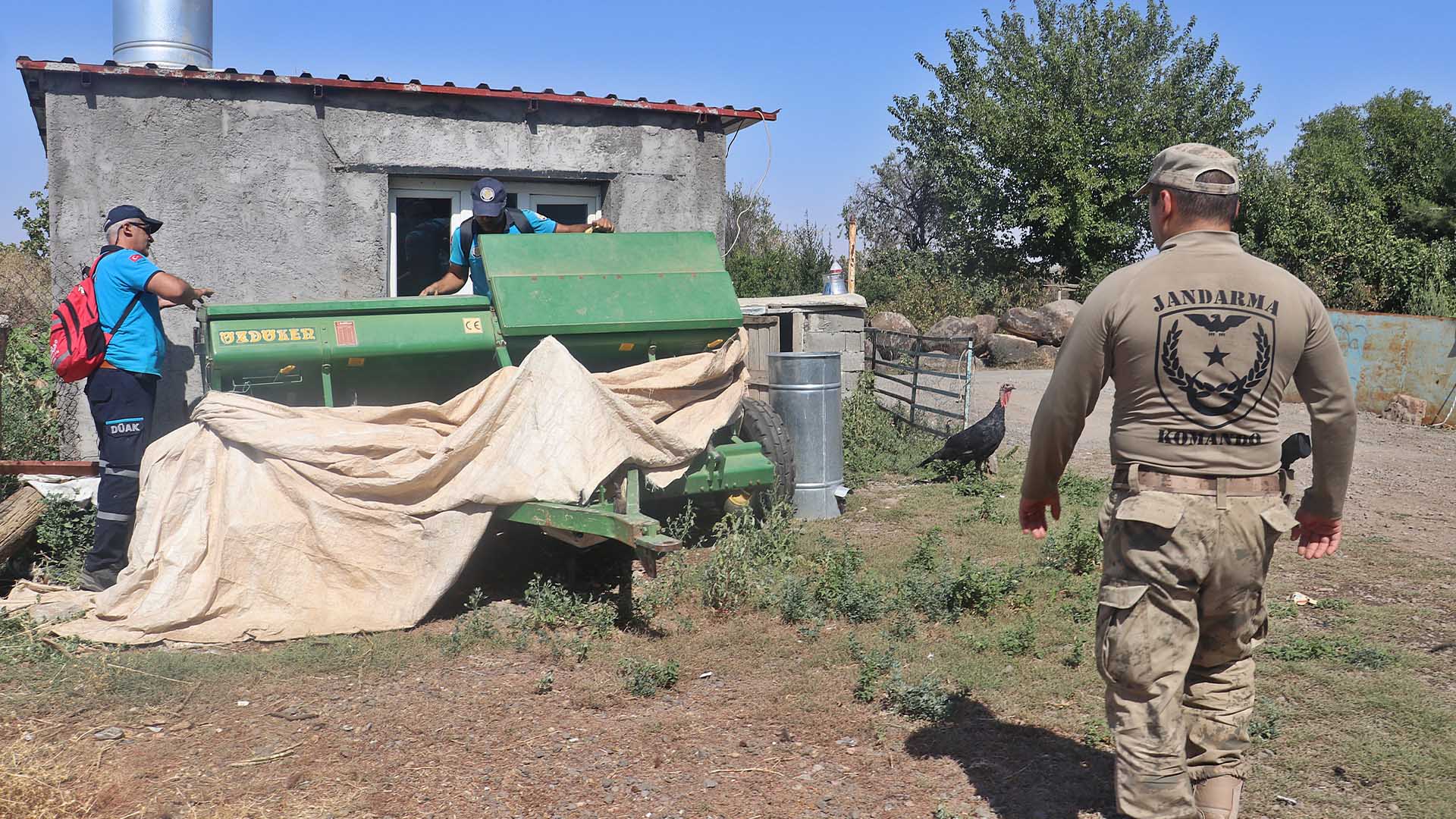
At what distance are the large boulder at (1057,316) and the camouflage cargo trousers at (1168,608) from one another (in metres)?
22.5

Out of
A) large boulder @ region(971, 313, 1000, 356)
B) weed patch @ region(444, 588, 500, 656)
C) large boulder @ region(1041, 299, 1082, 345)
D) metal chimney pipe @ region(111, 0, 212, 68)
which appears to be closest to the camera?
weed patch @ region(444, 588, 500, 656)

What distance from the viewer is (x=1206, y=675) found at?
3219 mm

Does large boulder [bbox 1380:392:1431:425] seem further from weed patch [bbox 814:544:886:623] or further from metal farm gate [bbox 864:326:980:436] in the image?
weed patch [bbox 814:544:886:623]

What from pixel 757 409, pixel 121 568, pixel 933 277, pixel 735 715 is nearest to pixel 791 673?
pixel 735 715

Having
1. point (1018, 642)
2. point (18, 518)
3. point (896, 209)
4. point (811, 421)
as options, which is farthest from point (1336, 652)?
point (896, 209)

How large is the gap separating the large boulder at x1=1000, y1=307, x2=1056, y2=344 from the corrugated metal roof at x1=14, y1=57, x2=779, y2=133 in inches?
687

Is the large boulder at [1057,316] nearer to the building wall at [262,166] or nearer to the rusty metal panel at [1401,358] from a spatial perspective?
the rusty metal panel at [1401,358]

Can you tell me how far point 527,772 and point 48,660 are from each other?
2642 mm

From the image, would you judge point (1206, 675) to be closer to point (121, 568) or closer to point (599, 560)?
point (599, 560)

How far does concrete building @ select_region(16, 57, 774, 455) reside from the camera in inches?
302

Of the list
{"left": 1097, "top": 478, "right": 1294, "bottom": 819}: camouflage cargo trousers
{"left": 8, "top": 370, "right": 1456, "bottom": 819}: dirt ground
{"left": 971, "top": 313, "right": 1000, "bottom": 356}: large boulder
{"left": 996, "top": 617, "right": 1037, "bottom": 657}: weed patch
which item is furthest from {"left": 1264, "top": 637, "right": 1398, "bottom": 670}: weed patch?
{"left": 971, "top": 313, "right": 1000, "bottom": 356}: large boulder

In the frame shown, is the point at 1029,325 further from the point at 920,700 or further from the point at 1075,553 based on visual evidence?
the point at 920,700

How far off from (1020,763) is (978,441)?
542 cm

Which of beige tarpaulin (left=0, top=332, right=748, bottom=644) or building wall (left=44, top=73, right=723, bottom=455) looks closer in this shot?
beige tarpaulin (left=0, top=332, right=748, bottom=644)
